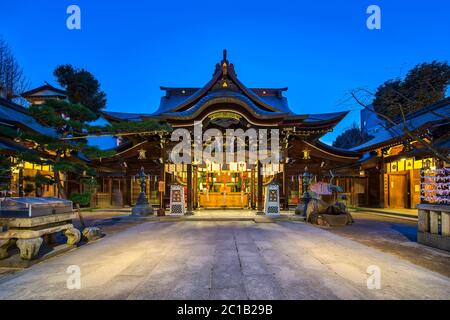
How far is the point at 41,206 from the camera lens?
21.1ft

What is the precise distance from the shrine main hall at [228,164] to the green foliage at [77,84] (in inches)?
536

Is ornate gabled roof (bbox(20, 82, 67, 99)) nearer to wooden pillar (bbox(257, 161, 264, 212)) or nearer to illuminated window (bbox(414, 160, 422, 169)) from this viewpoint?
wooden pillar (bbox(257, 161, 264, 212))

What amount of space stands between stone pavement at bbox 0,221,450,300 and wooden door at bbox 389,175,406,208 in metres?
15.6

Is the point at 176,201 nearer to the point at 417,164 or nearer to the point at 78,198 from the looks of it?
the point at 78,198

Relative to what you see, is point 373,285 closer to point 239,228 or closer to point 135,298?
point 135,298

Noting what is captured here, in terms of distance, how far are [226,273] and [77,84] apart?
109 feet

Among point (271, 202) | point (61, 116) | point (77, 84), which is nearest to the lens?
point (61, 116)

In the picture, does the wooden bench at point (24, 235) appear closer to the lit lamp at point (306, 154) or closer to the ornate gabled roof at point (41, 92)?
the lit lamp at point (306, 154)

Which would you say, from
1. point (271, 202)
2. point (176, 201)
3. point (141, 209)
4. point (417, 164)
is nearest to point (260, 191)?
point (271, 202)

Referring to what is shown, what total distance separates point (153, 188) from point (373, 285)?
18.0m

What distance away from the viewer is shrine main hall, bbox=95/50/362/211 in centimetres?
1527

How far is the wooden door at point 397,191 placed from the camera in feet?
66.2

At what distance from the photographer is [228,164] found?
1608 centimetres
